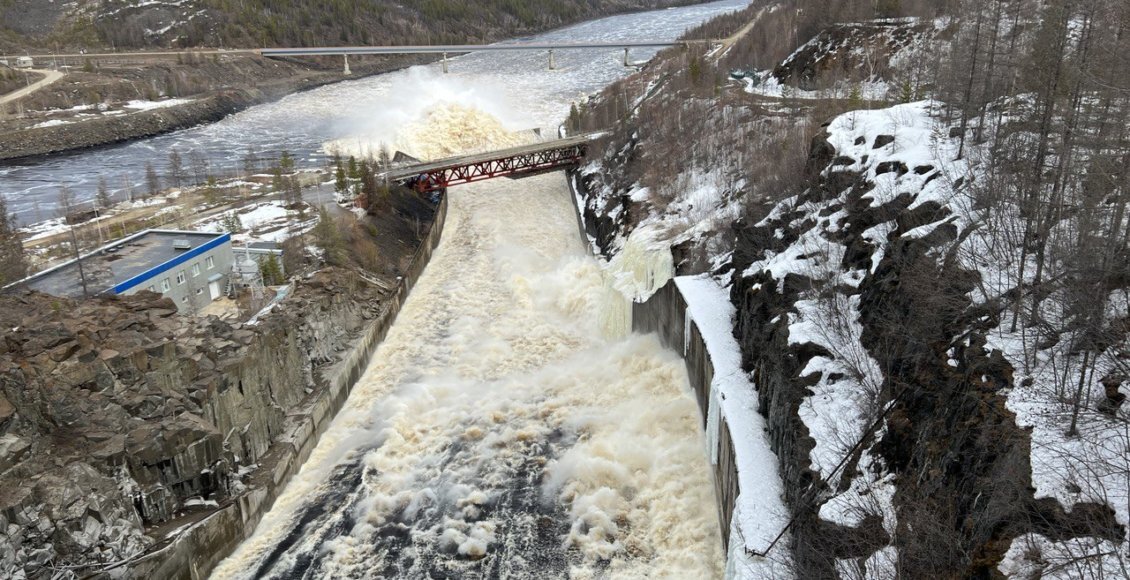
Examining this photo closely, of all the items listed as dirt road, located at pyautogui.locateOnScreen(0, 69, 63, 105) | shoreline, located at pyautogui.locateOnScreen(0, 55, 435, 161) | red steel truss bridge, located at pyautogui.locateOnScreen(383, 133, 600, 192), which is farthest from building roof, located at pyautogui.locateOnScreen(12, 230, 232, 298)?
dirt road, located at pyautogui.locateOnScreen(0, 69, 63, 105)

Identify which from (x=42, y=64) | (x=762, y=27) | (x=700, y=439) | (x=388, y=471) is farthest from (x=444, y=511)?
(x=42, y=64)

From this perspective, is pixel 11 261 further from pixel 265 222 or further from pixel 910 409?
pixel 910 409

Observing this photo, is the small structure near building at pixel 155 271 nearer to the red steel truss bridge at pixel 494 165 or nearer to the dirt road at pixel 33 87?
the red steel truss bridge at pixel 494 165

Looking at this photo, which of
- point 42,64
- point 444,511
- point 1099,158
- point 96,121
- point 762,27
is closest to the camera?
point 1099,158

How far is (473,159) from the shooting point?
2172 inches

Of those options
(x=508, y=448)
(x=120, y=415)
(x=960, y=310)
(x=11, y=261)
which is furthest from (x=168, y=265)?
(x=960, y=310)

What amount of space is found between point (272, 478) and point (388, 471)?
3.53 m

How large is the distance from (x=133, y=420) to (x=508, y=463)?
11097 mm

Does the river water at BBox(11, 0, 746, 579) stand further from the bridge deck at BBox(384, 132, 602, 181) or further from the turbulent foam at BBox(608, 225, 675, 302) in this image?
the bridge deck at BBox(384, 132, 602, 181)

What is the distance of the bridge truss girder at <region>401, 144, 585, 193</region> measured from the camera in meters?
53.3

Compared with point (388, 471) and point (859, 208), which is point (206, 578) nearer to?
point (388, 471)

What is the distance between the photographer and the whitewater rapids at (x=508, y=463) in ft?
69.9

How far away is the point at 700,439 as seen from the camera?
24781 millimetres

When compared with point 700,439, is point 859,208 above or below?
above
